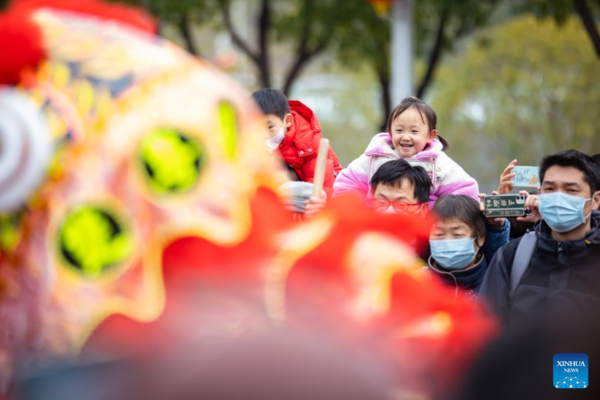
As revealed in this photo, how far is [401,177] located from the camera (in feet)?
11.6

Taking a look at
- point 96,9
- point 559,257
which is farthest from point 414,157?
point 96,9

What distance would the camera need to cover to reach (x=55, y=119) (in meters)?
1.80

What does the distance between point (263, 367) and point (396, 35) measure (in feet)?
27.4

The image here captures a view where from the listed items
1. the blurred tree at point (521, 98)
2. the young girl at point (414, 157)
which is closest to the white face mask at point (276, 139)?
the young girl at point (414, 157)

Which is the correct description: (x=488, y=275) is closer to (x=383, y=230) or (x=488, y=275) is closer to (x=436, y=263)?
(x=436, y=263)

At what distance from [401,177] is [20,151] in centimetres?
205

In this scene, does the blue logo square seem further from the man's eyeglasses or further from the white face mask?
the white face mask

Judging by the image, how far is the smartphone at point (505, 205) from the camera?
11.3 ft

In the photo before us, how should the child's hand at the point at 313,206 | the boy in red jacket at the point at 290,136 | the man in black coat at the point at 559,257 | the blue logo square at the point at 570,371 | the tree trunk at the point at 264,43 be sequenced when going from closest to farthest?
1. the child's hand at the point at 313,206
2. the blue logo square at the point at 570,371
3. the man in black coat at the point at 559,257
4. the boy in red jacket at the point at 290,136
5. the tree trunk at the point at 264,43

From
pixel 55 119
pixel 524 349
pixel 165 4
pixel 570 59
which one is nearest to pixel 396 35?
pixel 165 4

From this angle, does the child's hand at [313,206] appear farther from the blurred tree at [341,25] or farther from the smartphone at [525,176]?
the blurred tree at [341,25]

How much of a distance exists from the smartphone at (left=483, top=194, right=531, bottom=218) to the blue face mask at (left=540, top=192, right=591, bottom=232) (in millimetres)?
95

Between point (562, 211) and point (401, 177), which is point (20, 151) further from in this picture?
point (562, 211)

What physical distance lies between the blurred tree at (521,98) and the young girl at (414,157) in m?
10.9
